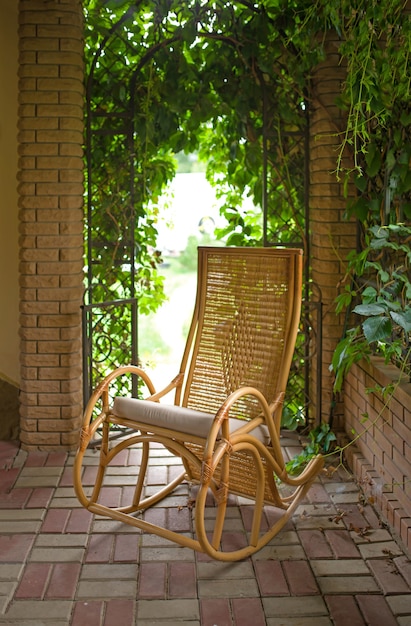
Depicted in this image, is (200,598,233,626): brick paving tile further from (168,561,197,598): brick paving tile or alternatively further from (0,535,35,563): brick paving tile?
(0,535,35,563): brick paving tile

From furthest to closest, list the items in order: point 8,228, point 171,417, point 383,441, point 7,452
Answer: point 8,228 < point 7,452 < point 383,441 < point 171,417

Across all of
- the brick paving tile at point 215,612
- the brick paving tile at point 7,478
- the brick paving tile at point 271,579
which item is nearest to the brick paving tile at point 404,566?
the brick paving tile at point 271,579

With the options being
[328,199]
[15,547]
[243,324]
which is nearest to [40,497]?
[15,547]

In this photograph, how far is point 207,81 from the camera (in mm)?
4555

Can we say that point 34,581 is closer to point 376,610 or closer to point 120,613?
point 120,613

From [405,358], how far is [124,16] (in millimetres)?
2428

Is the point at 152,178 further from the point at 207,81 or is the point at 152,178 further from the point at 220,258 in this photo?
the point at 220,258

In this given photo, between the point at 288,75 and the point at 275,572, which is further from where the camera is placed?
the point at 288,75

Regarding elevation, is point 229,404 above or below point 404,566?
above

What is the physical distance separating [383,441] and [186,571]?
45.2 inches

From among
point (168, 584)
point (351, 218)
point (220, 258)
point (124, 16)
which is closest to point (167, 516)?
point (168, 584)

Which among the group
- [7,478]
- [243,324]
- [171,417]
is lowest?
[7,478]

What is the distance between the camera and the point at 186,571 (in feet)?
10.2

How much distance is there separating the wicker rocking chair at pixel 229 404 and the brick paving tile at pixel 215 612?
0.19 metres
